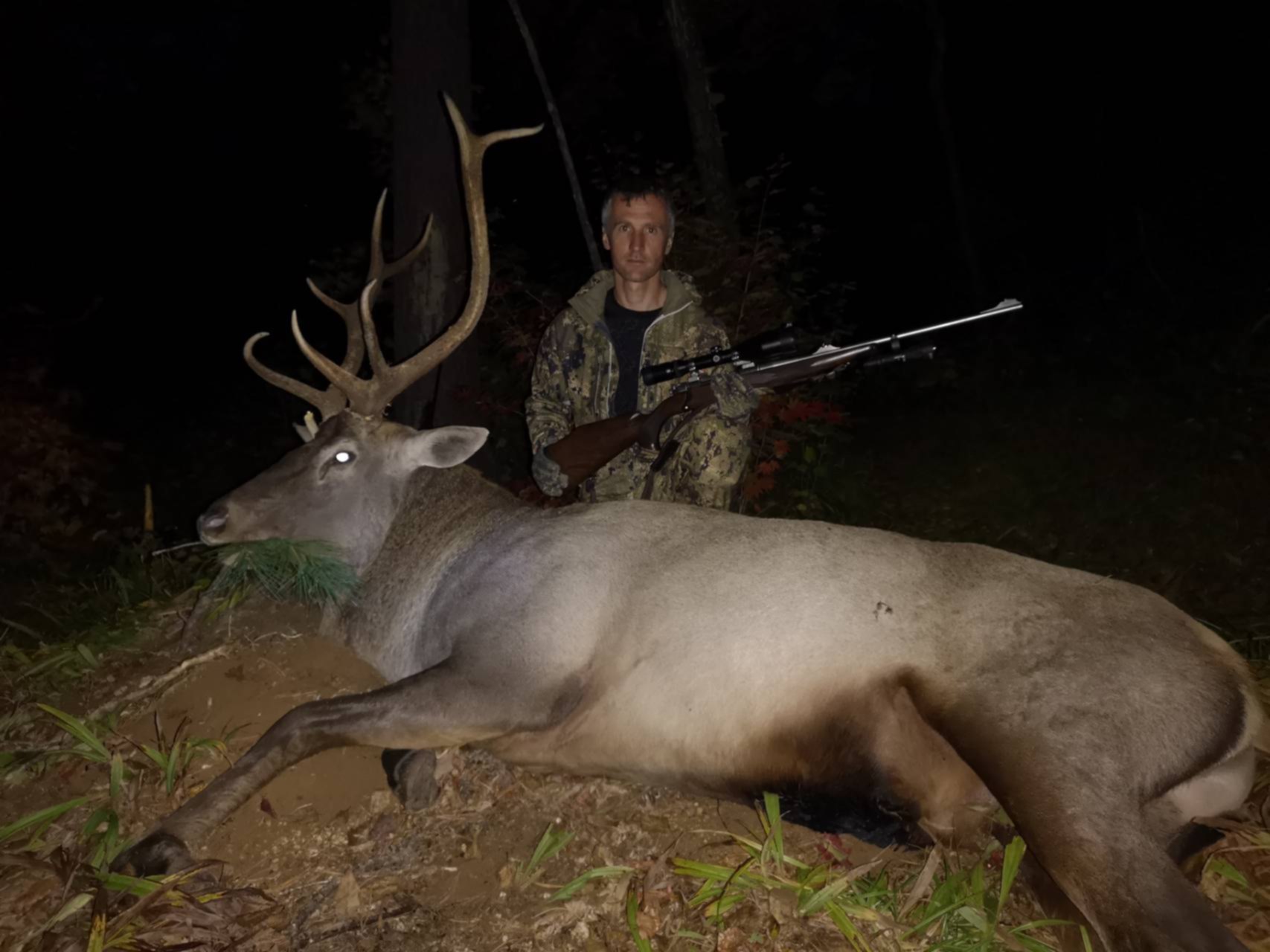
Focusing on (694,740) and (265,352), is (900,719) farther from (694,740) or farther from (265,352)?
(265,352)

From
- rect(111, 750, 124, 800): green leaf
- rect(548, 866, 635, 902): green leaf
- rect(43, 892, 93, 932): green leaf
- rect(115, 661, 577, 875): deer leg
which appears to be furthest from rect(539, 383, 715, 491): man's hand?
rect(43, 892, 93, 932): green leaf

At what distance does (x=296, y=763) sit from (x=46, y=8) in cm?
865

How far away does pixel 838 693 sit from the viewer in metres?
3.24

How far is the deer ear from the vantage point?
4.30 m

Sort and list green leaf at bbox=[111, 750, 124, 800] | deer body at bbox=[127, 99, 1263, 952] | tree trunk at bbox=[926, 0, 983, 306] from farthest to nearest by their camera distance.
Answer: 1. tree trunk at bbox=[926, 0, 983, 306]
2. green leaf at bbox=[111, 750, 124, 800]
3. deer body at bbox=[127, 99, 1263, 952]

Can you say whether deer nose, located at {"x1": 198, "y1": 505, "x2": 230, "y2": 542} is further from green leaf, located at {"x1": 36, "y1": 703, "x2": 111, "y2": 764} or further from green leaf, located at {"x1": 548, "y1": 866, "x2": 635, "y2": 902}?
green leaf, located at {"x1": 548, "y1": 866, "x2": 635, "y2": 902}

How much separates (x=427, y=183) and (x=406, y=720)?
4.52 meters

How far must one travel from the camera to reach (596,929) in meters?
2.97

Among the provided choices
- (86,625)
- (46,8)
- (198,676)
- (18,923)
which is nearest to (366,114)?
(46,8)

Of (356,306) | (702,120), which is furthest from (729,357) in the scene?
(702,120)

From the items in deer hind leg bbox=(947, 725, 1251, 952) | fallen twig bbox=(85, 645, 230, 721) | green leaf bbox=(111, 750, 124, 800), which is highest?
Answer: fallen twig bbox=(85, 645, 230, 721)

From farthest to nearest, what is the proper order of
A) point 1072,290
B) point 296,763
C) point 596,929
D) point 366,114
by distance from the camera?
point 1072,290
point 366,114
point 296,763
point 596,929

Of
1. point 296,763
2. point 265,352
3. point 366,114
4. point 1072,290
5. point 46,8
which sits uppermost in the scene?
point 46,8

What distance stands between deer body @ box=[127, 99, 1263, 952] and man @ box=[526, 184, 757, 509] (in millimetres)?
1172
